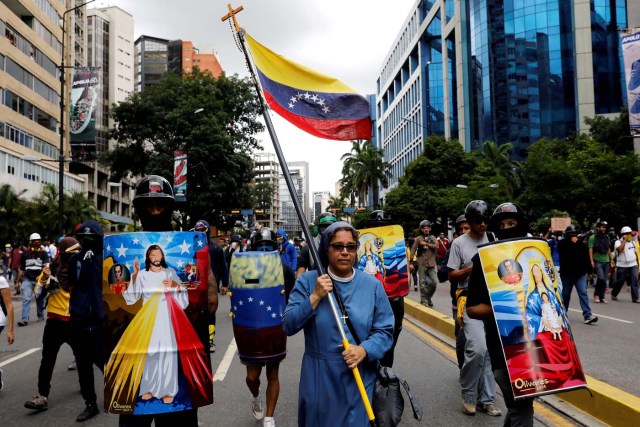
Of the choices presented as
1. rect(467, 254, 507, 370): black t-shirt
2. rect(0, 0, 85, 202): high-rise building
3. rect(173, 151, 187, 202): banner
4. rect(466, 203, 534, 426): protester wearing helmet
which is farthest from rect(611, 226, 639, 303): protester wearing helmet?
rect(0, 0, 85, 202): high-rise building

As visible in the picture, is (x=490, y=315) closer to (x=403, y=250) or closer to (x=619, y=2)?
(x=403, y=250)

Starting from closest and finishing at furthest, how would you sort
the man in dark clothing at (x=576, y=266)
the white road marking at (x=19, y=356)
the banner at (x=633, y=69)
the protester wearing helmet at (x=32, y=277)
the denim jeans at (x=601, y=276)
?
the white road marking at (x=19, y=356)
the man in dark clothing at (x=576, y=266)
the protester wearing helmet at (x=32, y=277)
the denim jeans at (x=601, y=276)
the banner at (x=633, y=69)

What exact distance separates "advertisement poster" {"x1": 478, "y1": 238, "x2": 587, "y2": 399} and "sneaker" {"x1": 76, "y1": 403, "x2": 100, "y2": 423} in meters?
3.84

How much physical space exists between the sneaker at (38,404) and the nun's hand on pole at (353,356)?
4.06 m

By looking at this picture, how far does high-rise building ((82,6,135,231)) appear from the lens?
73.2 meters

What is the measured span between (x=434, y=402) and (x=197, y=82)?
32.6 m

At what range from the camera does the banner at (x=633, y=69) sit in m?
17.8

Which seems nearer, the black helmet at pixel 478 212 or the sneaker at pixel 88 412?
the black helmet at pixel 478 212

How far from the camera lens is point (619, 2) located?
49.9 m

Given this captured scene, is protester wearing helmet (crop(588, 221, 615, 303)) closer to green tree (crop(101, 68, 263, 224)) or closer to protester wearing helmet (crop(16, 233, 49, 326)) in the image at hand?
protester wearing helmet (crop(16, 233, 49, 326))

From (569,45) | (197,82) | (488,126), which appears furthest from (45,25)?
(569,45)

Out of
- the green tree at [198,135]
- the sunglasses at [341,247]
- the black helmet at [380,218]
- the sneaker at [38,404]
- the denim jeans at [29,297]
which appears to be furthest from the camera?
the green tree at [198,135]

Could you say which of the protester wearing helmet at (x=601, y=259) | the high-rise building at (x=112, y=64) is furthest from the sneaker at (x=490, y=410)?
the high-rise building at (x=112, y=64)

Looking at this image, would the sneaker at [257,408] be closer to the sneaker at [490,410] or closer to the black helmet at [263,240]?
the black helmet at [263,240]
